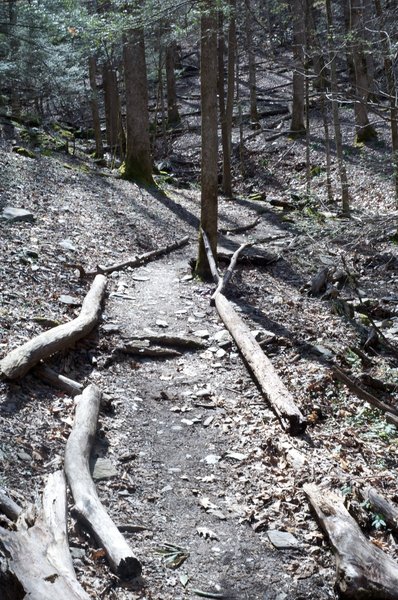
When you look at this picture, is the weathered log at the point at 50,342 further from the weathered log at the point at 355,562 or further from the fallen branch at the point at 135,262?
the weathered log at the point at 355,562

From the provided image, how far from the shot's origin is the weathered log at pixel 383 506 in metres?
5.04

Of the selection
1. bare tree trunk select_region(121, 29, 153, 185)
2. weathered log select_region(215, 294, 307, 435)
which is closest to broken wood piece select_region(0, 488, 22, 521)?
weathered log select_region(215, 294, 307, 435)

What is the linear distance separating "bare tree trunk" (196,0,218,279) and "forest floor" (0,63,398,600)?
0.87m

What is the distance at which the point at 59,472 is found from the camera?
5262 millimetres

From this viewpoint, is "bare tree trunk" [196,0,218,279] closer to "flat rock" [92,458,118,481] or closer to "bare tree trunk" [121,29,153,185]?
"flat rock" [92,458,118,481]

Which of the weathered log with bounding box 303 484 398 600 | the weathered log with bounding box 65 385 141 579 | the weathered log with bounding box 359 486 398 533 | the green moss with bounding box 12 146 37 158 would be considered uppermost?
the green moss with bounding box 12 146 37 158

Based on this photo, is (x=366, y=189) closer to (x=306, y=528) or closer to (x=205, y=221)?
(x=205, y=221)

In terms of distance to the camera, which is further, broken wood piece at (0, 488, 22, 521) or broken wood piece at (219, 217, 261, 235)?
broken wood piece at (219, 217, 261, 235)

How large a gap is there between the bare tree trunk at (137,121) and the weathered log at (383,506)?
45.8 ft

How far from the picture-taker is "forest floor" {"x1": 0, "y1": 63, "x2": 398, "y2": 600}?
482cm

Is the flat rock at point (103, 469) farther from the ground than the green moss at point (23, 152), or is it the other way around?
the green moss at point (23, 152)

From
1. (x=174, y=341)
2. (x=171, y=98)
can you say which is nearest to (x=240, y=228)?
(x=174, y=341)

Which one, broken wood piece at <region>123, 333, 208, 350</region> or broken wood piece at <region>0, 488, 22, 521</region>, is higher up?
broken wood piece at <region>0, 488, 22, 521</region>

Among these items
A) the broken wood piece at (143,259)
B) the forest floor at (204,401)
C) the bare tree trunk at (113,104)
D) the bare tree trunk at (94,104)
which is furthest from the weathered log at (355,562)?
the bare tree trunk at (113,104)
